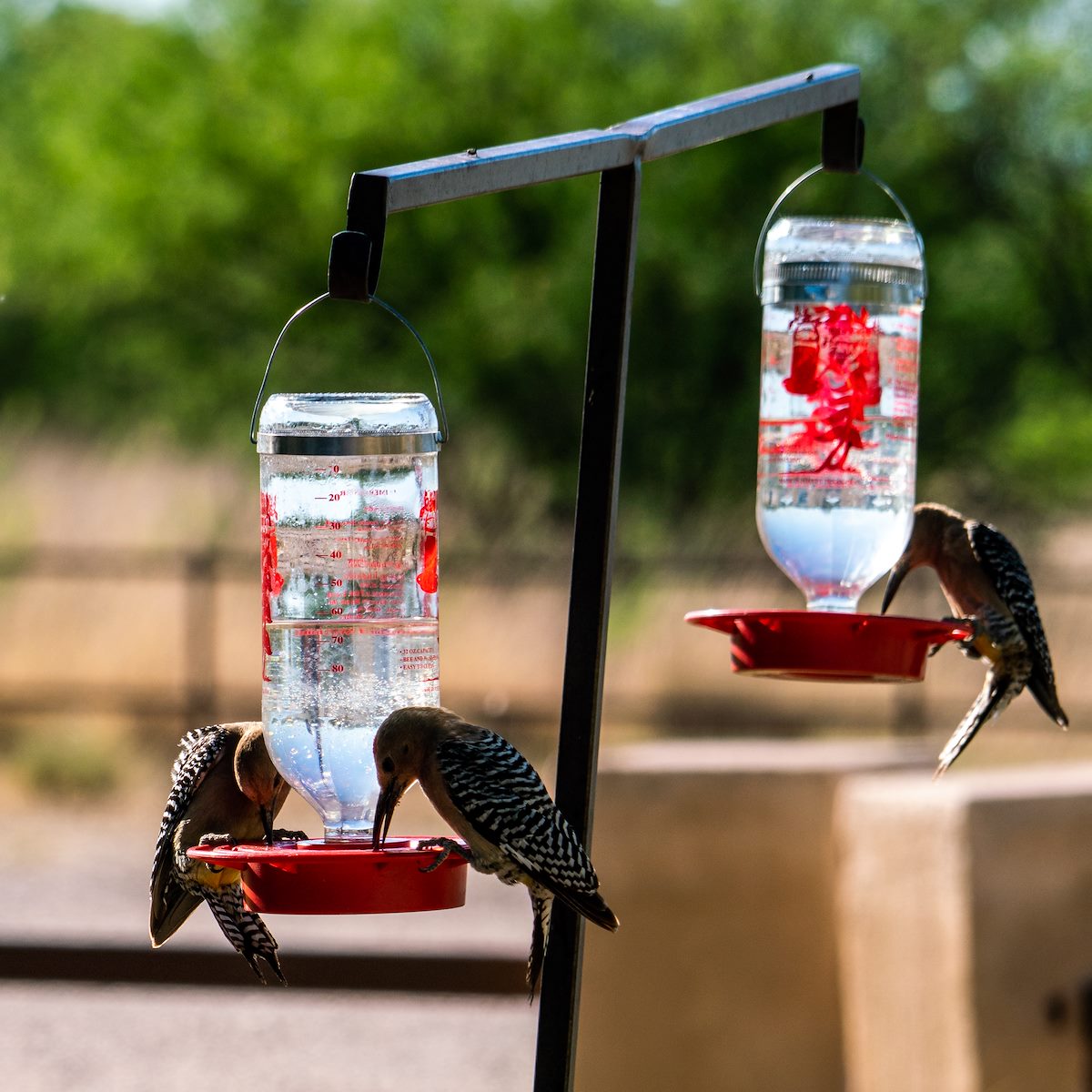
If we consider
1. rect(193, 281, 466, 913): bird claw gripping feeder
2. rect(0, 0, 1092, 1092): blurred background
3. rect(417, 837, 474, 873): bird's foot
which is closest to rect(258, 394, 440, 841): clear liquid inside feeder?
rect(193, 281, 466, 913): bird claw gripping feeder

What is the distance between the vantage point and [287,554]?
9.53ft

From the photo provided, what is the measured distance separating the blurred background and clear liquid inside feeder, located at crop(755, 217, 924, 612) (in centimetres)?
1348

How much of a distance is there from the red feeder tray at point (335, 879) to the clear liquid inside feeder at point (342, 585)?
413 millimetres

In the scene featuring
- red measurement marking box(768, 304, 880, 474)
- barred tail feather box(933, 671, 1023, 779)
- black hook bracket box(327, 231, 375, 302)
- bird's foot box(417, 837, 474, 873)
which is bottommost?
bird's foot box(417, 837, 474, 873)

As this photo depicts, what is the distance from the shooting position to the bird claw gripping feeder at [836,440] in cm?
285

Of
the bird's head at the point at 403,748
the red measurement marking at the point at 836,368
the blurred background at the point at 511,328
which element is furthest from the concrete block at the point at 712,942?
the blurred background at the point at 511,328

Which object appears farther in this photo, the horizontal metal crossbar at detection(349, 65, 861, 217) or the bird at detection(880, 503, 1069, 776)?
the bird at detection(880, 503, 1069, 776)

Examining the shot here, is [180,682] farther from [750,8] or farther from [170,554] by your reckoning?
[750,8]

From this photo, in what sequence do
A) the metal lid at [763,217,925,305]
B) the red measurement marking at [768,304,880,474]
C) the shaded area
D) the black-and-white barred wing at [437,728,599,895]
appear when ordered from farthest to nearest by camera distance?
1. the shaded area
2. the metal lid at [763,217,925,305]
3. the red measurement marking at [768,304,880,474]
4. the black-and-white barred wing at [437,728,599,895]

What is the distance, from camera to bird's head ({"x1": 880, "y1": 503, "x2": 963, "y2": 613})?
3984mm

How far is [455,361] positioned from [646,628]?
607cm

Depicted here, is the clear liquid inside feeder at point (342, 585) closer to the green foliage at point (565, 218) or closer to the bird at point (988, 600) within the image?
the bird at point (988, 600)

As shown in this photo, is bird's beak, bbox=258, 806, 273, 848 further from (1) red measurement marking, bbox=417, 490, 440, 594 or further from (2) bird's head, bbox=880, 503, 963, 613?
(2) bird's head, bbox=880, 503, 963, 613

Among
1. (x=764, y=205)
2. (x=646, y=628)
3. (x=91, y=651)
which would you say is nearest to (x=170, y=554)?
(x=91, y=651)
